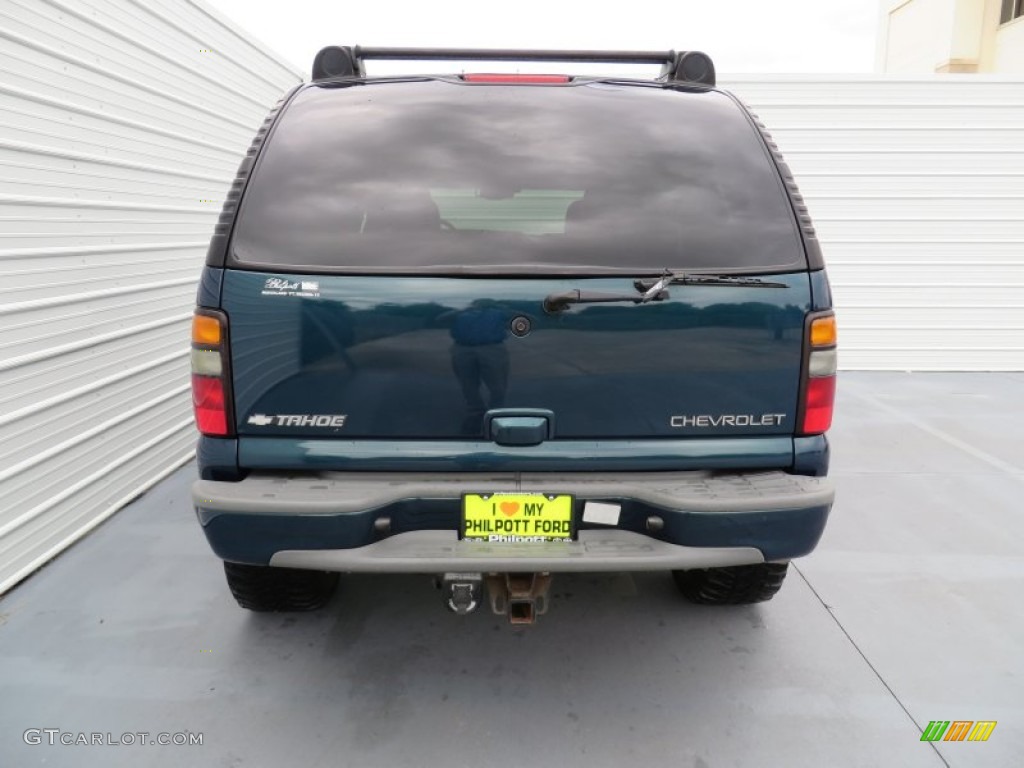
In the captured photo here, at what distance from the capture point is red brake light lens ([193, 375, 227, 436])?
2027mm

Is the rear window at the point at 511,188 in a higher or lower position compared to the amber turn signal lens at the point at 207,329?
higher

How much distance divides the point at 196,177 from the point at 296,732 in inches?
147

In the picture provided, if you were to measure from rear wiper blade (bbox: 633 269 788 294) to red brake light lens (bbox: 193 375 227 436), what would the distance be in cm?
125

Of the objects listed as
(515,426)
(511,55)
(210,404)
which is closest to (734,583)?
(515,426)

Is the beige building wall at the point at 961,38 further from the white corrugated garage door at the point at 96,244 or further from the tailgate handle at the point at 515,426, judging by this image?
→ the tailgate handle at the point at 515,426

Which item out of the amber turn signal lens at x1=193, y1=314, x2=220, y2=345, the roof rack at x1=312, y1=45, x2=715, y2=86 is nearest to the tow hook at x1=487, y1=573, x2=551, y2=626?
the amber turn signal lens at x1=193, y1=314, x2=220, y2=345

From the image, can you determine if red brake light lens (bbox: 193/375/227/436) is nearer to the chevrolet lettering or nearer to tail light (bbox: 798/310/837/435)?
the chevrolet lettering

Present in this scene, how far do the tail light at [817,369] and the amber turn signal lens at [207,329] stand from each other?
5.63 ft

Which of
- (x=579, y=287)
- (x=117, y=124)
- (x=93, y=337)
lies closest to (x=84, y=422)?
(x=93, y=337)

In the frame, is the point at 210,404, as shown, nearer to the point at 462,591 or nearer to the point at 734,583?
the point at 462,591

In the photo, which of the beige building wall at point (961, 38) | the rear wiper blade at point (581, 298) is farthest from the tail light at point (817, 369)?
the beige building wall at point (961, 38)

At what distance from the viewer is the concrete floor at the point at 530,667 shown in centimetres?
213

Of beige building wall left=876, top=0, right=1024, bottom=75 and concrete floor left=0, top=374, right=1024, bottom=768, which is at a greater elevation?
beige building wall left=876, top=0, right=1024, bottom=75

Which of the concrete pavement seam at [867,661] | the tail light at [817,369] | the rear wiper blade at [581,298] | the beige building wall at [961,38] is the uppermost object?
the beige building wall at [961,38]
